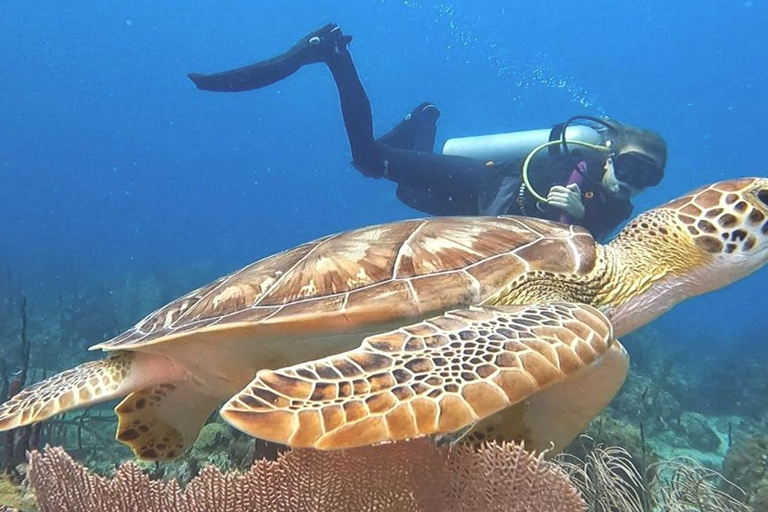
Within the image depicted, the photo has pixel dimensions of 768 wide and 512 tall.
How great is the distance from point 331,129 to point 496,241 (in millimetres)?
110727

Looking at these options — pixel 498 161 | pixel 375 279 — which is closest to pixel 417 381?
pixel 375 279

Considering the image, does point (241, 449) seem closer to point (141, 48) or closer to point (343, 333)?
point (343, 333)

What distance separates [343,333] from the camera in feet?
8.00

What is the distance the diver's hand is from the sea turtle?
1597 millimetres

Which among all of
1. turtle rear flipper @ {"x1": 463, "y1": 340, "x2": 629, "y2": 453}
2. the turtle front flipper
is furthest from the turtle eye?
the turtle front flipper

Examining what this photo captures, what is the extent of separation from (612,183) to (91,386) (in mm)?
4410

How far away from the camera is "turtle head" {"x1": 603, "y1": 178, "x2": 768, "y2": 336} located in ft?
9.07

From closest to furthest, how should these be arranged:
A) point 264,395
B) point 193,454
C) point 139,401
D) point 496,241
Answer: point 264,395, point 496,241, point 139,401, point 193,454

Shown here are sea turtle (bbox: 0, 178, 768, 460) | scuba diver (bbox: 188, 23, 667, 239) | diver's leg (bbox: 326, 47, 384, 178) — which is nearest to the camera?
sea turtle (bbox: 0, 178, 768, 460)

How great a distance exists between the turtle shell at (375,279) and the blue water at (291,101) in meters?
58.8

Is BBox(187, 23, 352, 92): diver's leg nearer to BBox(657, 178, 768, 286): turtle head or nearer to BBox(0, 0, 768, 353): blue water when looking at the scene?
BBox(657, 178, 768, 286): turtle head

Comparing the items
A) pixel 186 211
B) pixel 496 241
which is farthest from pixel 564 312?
pixel 186 211

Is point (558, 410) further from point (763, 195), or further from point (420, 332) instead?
point (763, 195)

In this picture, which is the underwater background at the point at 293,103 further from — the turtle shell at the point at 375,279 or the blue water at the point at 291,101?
the turtle shell at the point at 375,279
